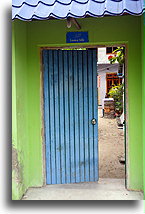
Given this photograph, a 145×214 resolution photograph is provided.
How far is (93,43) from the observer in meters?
4.46

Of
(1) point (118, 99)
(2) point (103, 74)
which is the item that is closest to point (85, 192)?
(1) point (118, 99)

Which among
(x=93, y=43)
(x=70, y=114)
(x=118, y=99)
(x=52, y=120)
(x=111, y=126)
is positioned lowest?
(x=111, y=126)

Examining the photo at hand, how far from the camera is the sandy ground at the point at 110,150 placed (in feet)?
18.9

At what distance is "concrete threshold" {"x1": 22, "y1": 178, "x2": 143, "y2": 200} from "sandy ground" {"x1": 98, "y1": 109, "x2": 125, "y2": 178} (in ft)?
2.60

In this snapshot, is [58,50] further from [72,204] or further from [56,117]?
[72,204]

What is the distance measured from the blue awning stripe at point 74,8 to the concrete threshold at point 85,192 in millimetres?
2735

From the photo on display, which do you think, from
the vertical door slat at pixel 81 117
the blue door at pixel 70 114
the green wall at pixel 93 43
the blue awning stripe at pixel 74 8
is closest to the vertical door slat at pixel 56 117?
the blue door at pixel 70 114

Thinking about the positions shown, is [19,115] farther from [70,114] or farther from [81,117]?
[81,117]

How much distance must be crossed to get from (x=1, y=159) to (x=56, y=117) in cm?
162

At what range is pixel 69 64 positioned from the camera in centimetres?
470

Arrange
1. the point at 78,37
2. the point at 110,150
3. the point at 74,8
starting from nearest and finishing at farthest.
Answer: the point at 74,8, the point at 78,37, the point at 110,150

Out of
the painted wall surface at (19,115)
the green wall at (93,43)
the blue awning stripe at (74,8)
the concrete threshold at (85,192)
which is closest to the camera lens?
the blue awning stripe at (74,8)

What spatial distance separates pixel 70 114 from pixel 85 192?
133cm

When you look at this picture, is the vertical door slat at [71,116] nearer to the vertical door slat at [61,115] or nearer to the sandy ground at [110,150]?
the vertical door slat at [61,115]
